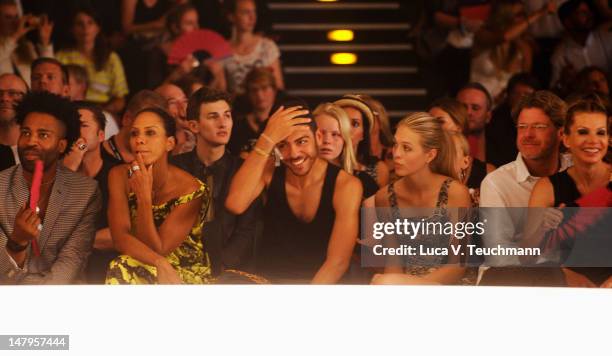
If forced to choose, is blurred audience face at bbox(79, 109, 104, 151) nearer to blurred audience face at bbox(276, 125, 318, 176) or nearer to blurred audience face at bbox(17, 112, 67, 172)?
blurred audience face at bbox(17, 112, 67, 172)

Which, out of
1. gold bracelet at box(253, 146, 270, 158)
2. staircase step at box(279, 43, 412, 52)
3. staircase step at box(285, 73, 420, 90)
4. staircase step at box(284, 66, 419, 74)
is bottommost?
gold bracelet at box(253, 146, 270, 158)

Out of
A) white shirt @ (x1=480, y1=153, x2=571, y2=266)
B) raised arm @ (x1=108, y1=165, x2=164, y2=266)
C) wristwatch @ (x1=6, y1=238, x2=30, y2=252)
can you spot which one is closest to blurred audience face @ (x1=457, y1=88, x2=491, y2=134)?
white shirt @ (x1=480, y1=153, x2=571, y2=266)

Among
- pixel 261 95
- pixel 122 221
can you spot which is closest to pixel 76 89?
pixel 122 221

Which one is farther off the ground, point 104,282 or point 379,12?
point 379,12

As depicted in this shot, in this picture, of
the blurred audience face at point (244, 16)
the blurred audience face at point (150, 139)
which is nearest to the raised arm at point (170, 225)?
the blurred audience face at point (150, 139)

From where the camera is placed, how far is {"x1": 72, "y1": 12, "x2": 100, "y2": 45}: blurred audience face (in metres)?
5.14

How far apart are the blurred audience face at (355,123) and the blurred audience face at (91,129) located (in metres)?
1.34

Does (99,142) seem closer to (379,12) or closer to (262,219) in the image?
(262,219)

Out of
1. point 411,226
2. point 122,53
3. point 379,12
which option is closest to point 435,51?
point 379,12

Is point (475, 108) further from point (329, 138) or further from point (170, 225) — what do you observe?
point (170, 225)

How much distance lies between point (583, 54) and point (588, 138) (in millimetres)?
465

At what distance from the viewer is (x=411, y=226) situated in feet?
16.4

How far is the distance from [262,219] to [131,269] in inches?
30.1

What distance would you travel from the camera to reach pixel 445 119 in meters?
5.02
